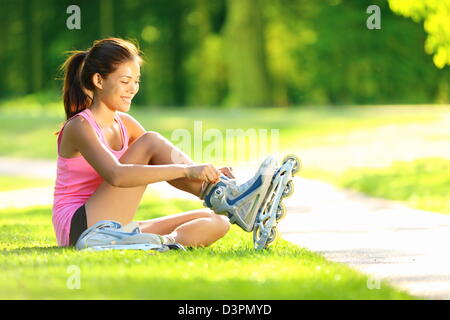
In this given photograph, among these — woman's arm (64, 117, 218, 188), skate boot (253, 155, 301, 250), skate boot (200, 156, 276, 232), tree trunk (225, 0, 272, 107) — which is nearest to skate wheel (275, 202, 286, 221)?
skate boot (253, 155, 301, 250)

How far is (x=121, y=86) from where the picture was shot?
6953mm

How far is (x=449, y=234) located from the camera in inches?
333

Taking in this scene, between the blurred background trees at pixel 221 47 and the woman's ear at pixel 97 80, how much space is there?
95.7ft

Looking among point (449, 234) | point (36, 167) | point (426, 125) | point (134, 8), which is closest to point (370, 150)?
point (426, 125)

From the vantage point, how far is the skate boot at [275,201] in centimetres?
678

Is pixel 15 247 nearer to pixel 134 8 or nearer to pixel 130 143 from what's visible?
pixel 130 143

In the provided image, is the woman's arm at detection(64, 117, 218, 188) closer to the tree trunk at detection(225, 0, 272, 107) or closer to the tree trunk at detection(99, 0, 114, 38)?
the tree trunk at detection(225, 0, 272, 107)

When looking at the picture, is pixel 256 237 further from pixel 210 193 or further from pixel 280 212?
pixel 210 193

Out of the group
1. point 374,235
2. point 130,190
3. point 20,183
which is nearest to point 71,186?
point 130,190

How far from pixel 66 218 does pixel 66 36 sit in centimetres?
3472

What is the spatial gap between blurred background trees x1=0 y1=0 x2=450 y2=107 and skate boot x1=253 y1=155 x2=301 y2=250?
29344mm

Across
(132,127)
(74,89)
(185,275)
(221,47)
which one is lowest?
(185,275)

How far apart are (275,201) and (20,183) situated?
10.2m

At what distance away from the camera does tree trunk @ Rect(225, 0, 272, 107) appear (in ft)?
107
